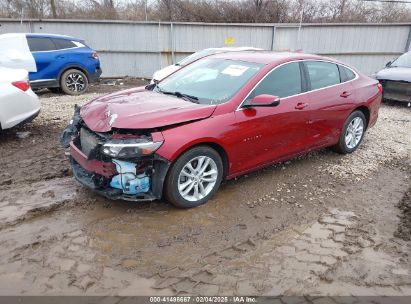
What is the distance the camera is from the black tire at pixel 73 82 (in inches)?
411

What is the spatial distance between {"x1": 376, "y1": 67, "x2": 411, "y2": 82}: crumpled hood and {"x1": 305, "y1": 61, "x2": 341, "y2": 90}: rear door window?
5495mm

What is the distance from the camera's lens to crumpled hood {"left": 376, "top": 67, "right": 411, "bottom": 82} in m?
9.95

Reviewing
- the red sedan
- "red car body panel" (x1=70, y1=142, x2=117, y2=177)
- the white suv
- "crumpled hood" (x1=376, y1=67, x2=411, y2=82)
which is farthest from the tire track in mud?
"crumpled hood" (x1=376, y1=67, x2=411, y2=82)

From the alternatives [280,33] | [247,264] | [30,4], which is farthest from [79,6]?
[247,264]

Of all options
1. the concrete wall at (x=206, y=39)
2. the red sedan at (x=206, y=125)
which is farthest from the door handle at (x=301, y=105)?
the concrete wall at (x=206, y=39)

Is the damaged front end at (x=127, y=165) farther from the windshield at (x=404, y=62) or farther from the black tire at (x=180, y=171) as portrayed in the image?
the windshield at (x=404, y=62)

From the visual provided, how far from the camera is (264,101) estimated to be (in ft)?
13.6

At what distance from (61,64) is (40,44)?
72 centimetres

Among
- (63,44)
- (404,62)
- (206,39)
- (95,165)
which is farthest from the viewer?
(206,39)

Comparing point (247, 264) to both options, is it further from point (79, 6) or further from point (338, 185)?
point (79, 6)

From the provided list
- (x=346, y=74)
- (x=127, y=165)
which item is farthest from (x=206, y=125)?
(x=346, y=74)

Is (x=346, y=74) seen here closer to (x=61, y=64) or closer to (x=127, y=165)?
(x=127, y=165)

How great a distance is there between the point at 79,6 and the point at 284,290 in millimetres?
25576

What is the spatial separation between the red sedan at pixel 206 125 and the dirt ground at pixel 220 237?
0.32 m
